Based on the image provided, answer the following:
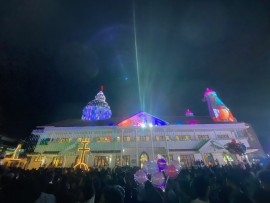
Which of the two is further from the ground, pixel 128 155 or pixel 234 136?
pixel 234 136

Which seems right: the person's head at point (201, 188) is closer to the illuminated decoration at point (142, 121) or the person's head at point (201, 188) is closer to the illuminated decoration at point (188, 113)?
the illuminated decoration at point (142, 121)

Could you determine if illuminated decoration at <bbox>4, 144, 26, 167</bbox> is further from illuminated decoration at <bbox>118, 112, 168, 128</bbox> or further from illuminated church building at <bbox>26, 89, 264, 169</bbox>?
illuminated decoration at <bbox>118, 112, 168, 128</bbox>

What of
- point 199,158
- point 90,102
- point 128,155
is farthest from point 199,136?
point 90,102

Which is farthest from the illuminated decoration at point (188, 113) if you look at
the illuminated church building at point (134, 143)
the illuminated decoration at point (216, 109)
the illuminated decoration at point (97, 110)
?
the illuminated decoration at point (97, 110)

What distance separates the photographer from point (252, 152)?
29.8 meters

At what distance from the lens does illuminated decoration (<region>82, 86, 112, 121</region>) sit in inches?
1550

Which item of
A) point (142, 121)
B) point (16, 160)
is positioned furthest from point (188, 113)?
point (16, 160)

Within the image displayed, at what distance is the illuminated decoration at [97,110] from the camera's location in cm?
3938

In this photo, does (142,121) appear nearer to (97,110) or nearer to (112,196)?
(97,110)

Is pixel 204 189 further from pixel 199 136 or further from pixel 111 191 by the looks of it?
pixel 199 136

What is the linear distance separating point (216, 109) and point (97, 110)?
28824 millimetres

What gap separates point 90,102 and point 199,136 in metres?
27.0

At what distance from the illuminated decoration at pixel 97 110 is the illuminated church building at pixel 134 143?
879 cm

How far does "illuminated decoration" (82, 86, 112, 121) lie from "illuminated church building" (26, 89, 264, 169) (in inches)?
346
